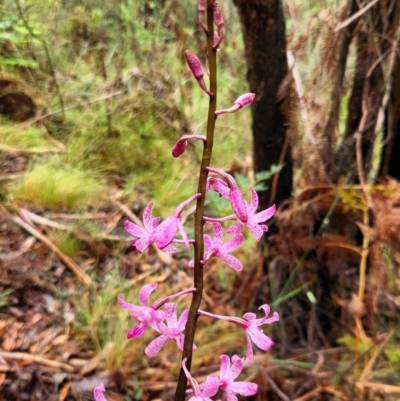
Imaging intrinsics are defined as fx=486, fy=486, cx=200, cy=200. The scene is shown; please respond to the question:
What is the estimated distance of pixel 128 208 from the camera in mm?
3393

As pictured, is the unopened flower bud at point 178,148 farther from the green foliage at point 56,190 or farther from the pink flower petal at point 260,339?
the green foliage at point 56,190

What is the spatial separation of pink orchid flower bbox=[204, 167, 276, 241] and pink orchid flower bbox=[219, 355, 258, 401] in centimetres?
22

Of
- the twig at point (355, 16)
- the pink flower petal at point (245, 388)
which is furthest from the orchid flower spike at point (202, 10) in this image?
the twig at point (355, 16)

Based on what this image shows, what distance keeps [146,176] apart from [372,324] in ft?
7.06

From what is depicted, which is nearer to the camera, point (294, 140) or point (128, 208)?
point (294, 140)

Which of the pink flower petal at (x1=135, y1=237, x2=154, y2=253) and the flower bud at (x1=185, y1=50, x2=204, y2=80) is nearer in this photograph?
the flower bud at (x1=185, y1=50, x2=204, y2=80)

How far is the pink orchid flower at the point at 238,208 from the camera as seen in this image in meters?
0.78

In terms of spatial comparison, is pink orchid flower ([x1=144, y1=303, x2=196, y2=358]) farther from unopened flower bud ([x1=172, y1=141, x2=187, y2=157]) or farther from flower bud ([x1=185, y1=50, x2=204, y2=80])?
flower bud ([x1=185, y1=50, x2=204, y2=80])

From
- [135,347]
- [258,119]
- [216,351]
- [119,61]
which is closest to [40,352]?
[135,347]

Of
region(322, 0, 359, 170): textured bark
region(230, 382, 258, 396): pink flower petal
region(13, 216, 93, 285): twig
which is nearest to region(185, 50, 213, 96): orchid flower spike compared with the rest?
region(230, 382, 258, 396): pink flower petal

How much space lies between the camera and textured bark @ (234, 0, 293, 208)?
6.90 ft

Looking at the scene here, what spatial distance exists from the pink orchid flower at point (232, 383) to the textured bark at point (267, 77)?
5.25 ft

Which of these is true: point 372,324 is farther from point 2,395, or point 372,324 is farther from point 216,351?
point 2,395

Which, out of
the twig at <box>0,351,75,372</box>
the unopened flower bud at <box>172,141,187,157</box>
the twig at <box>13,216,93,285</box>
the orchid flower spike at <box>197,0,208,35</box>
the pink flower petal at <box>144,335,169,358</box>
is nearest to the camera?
the orchid flower spike at <box>197,0,208,35</box>
